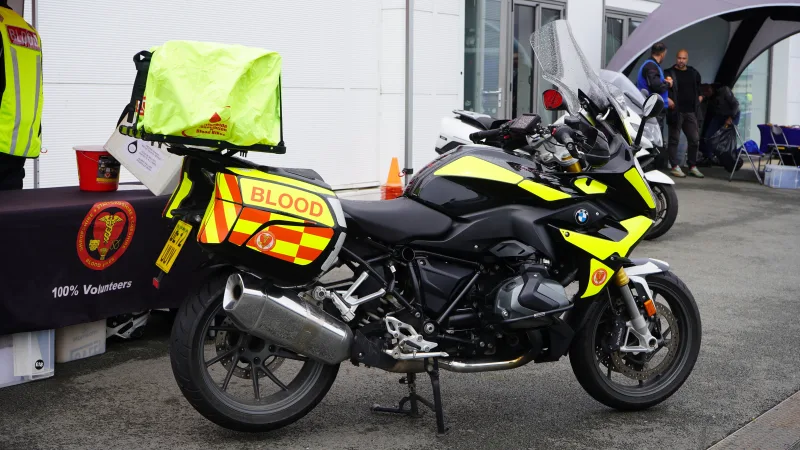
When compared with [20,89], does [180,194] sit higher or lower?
lower

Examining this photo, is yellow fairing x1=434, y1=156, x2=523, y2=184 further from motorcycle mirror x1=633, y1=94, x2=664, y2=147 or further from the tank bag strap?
the tank bag strap

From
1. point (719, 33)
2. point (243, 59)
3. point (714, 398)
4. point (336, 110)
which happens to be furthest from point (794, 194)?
point (243, 59)

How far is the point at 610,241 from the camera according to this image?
4.52 metres

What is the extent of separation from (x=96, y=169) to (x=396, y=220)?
7.02 ft

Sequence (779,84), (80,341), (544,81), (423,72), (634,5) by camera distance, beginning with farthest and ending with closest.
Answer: (779,84) < (634,5) < (544,81) < (423,72) < (80,341)

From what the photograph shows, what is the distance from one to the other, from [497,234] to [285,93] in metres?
6.04

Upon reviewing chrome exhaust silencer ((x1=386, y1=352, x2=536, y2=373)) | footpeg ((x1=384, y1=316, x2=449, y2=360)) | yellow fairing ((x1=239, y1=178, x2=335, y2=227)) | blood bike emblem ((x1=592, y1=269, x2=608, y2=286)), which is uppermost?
yellow fairing ((x1=239, y1=178, x2=335, y2=227))

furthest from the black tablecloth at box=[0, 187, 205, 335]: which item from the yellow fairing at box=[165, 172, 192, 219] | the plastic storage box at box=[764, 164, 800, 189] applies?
the plastic storage box at box=[764, 164, 800, 189]

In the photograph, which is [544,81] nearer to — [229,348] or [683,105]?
[683,105]

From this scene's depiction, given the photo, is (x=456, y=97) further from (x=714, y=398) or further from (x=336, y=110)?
(x=714, y=398)

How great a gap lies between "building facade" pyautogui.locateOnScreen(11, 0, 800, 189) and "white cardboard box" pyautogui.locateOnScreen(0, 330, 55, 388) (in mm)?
3074

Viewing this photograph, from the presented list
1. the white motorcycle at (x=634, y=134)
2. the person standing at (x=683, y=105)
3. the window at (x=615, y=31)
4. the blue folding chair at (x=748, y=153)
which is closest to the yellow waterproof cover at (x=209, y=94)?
the white motorcycle at (x=634, y=134)

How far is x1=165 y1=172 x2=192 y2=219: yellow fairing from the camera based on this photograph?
4176mm

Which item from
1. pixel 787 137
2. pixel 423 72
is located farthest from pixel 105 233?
pixel 787 137
